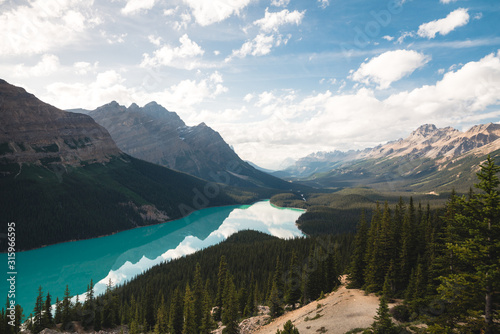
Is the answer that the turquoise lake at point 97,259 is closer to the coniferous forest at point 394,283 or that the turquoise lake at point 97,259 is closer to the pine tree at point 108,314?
the coniferous forest at point 394,283

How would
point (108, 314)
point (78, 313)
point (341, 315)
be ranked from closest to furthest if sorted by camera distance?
1. point (341, 315)
2. point (78, 313)
3. point (108, 314)

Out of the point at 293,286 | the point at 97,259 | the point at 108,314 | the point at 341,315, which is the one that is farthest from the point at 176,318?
the point at 97,259

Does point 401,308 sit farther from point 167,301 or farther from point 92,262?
point 92,262

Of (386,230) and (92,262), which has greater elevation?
(386,230)

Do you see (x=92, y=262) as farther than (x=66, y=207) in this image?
No

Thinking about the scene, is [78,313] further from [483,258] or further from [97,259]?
[97,259]

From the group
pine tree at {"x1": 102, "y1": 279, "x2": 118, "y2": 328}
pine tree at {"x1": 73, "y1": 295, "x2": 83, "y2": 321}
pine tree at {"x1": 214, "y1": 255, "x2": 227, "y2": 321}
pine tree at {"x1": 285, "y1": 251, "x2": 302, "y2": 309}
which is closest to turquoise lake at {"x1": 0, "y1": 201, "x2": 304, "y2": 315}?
pine tree at {"x1": 73, "y1": 295, "x2": 83, "y2": 321}

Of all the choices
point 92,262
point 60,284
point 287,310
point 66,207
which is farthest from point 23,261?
point 287,310

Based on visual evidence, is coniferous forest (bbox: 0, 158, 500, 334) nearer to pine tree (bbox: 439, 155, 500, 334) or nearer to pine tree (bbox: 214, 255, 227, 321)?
pine tree (bbox: 439, 155, 500, 334)
